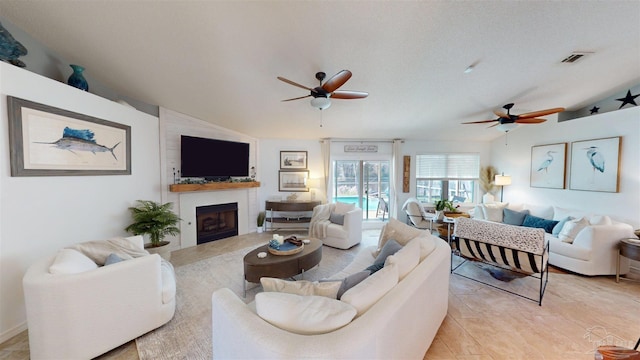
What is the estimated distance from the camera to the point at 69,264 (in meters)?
1.71

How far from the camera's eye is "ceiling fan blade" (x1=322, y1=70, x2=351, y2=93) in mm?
2271

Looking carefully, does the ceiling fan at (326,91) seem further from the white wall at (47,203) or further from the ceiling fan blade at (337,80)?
the white wall at (47,203)

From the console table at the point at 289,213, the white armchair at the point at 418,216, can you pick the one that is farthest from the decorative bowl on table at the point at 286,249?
the white armchair at the point at 418,216

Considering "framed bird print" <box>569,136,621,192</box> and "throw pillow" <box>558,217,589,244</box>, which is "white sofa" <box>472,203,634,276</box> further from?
"framed bird print" <box>569,136,621,192</box>

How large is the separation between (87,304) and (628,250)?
5.90 m

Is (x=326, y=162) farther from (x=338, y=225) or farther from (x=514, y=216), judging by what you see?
(x=514, y=216)

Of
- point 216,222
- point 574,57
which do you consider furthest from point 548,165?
point 216,222

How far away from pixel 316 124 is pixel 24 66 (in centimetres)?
402

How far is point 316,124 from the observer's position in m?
5.04

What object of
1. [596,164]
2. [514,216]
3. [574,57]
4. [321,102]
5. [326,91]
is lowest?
[514,216]

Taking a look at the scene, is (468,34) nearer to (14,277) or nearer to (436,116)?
(436,116)

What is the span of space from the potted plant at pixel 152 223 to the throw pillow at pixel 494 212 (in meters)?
6.10

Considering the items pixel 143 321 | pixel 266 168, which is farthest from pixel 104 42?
pixel 266 168

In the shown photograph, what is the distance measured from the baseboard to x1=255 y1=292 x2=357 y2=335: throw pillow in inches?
102
